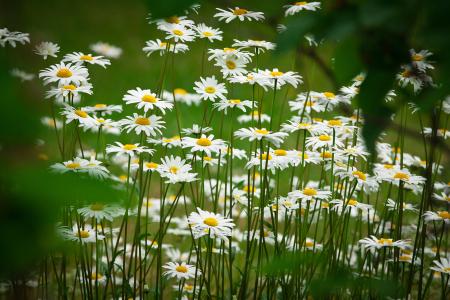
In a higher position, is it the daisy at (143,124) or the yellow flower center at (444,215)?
the daisy at (143,124)

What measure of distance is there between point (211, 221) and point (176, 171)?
0.62ft

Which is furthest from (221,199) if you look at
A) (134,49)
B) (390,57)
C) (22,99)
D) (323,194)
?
(134,49)

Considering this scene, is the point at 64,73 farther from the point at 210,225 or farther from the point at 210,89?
the point at 210,225

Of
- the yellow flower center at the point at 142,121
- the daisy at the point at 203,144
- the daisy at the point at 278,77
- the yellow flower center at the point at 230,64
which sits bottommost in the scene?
the daisy at the point at 203,144

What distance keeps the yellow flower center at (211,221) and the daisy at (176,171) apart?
12 centimetres

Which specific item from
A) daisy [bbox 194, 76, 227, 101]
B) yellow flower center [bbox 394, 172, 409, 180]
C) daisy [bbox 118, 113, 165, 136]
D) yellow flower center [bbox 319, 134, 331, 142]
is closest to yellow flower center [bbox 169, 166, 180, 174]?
daisy [bbox 118, 113, 165, 136]

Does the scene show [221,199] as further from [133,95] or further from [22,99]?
[22,99]

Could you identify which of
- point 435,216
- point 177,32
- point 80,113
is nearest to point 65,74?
point 80,113

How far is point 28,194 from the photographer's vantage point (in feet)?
1.20

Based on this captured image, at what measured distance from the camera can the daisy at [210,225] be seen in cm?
142

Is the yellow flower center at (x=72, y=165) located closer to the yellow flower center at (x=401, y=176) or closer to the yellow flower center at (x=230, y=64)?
the yellow flower center at (x=230, y=64)

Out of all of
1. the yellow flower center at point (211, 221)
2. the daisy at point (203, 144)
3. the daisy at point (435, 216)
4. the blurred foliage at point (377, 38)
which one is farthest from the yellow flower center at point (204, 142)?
the blurred foliage at point (377, 38)

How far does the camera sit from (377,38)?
50cm

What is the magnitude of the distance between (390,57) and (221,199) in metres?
1.88
